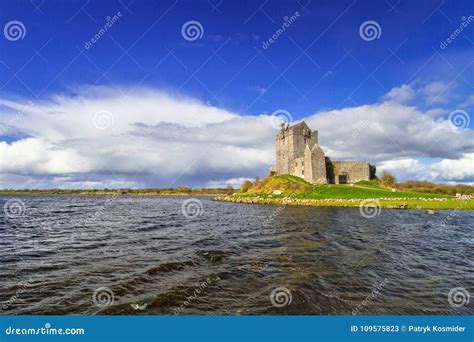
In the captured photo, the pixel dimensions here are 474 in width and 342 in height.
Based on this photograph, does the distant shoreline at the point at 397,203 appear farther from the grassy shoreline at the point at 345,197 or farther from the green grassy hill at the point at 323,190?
the green grassy hill at the point at 323,190

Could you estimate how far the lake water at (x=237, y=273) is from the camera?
10930 mm

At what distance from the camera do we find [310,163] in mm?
80812

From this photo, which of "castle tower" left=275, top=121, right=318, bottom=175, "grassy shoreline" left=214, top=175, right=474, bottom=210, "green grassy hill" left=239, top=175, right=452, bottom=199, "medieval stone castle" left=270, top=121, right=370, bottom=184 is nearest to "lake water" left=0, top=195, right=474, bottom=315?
"grassy shoreline" left=214, top=175, right=474, bottom=210

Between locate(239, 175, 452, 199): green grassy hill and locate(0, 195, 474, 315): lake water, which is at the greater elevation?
locate(239, 175, 452, 199): green grassy hill

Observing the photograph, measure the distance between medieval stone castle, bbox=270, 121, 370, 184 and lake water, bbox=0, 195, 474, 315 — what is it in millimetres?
54916

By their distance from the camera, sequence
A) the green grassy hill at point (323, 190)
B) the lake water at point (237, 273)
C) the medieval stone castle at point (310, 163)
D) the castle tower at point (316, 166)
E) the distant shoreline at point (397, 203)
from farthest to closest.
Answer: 1. the medieval stone castle at point (310, 163)
2. the castle tower at point (316, 166)
3. the green grassy hill at point (323, 190)
4. the distant shoreline at point (397, 203)
5. the lake water at point (237, 273)

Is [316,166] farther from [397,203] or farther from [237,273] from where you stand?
[237,273]

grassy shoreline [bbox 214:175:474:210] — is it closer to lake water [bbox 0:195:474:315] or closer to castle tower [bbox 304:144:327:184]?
castle tower [bbox 304:144:327:184]

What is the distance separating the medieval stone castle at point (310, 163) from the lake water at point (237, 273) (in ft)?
180

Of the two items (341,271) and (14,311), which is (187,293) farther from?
(341,271)

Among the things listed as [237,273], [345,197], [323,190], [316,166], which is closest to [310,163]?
[316,166]

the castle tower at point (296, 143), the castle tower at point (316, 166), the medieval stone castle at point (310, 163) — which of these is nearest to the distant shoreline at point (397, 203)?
the castle tower at point (316, 166)

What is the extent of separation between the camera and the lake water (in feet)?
35.9

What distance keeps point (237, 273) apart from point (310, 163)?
6906 centimetres
